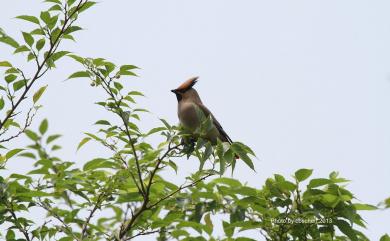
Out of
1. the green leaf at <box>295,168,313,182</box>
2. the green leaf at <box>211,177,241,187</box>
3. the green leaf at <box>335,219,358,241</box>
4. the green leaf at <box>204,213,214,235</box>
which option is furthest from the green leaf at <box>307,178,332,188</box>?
the green leaf at <box>204,213,214,235</box>

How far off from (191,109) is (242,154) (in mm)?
2210

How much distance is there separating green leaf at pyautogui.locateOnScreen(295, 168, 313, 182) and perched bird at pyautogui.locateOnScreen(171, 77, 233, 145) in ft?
7.26

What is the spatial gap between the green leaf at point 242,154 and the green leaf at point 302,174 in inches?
11.1

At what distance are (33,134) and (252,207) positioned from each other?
1676 millimetres

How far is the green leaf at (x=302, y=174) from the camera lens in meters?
3.14

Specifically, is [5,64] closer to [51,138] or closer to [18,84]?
[18,84]

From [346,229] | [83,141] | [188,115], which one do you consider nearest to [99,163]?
[83,141]

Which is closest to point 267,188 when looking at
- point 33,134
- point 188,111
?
point 33,134

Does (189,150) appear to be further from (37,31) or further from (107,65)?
(37,31)

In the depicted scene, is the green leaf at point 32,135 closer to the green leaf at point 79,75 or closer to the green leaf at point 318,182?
the green leaf at point 79,75

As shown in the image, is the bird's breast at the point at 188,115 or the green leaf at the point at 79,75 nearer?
the green leaf at the point at 79,75

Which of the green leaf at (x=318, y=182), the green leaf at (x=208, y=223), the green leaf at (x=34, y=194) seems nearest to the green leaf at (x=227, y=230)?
the green leaf at (x=208, y=223)

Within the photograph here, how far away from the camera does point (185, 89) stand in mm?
6125

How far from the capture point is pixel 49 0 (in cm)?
395
